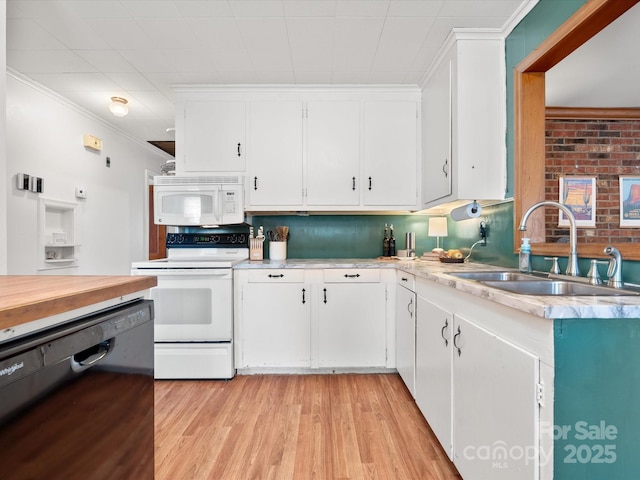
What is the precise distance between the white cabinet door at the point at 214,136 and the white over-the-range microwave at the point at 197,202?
0.64 feet

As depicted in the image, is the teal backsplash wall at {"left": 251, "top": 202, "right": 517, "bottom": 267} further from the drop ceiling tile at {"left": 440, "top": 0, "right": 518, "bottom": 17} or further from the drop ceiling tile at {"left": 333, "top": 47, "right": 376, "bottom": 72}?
the drop ceiling tile at {"left": 440, "top": 0, "right": 518, "bottom": 17}

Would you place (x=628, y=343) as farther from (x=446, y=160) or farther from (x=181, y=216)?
(x=181, y=216)

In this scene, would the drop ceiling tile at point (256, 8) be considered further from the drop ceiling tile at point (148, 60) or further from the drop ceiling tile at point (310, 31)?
the drop ceiling tile at point (148, 60)

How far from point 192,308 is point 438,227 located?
7.01ft

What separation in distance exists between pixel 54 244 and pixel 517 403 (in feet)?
11.7

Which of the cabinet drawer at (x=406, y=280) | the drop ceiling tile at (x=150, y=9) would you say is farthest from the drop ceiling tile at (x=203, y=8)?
the cabinet drawer at (x=406, y=280)

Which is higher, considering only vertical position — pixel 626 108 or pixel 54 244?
pixel 626 108

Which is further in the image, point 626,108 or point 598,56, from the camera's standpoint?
point 626,108

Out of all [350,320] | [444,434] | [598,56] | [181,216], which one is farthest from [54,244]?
[598,56]

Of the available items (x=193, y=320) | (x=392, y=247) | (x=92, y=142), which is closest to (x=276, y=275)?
(x=193, y=320)

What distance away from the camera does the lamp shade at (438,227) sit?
9.23ft

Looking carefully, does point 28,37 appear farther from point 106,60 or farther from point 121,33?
point 121,33

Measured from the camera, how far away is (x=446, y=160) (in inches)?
90.5

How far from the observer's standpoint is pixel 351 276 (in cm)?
256
